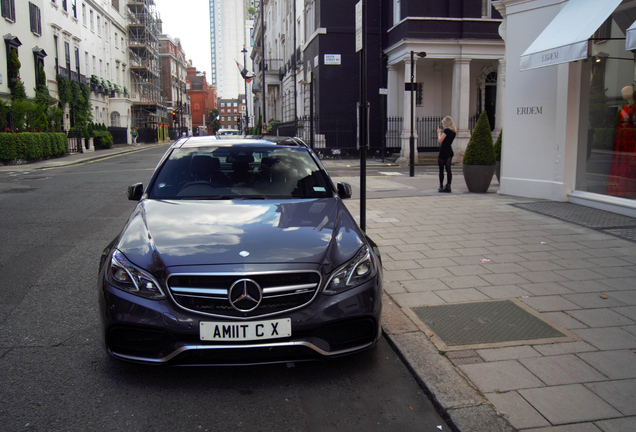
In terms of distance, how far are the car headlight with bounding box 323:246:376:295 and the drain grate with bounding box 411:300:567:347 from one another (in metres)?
0.87

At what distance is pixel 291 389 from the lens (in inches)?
129

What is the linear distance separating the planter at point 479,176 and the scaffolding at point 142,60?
198 feet

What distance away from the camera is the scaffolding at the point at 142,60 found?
6525 centimetres

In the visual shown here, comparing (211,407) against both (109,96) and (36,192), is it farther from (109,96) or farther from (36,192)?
(109,96)

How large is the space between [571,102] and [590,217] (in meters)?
2.46

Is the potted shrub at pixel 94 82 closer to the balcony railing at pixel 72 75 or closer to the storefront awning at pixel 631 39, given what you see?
the balcony railing at pixel 72 75

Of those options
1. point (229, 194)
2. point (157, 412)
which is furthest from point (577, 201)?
point (157, 412)

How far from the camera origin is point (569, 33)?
9023 mm

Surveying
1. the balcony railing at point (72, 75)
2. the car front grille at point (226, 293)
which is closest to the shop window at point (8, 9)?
the balcony railing at point (72, 75)

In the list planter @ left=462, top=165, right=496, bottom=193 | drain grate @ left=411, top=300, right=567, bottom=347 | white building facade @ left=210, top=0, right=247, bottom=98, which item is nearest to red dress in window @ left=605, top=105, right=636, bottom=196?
planter @ left=462, top=165, right=496, bottom=193

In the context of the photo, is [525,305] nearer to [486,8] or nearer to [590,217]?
[590,217]

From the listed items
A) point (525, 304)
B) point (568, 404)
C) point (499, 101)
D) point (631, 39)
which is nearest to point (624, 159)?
point (631, 39)

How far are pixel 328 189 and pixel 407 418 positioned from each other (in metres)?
2.25

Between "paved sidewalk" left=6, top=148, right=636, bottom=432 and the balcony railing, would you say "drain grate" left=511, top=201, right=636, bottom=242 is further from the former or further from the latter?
the balcony railing
